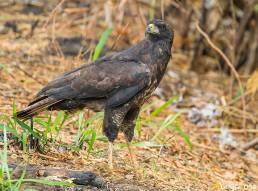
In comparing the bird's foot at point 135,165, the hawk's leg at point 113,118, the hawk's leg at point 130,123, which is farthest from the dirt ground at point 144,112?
the hawk's leg at point 113,118

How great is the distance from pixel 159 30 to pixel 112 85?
2.18 feet

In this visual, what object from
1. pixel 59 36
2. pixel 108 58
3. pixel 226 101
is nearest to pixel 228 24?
pixel 226 101

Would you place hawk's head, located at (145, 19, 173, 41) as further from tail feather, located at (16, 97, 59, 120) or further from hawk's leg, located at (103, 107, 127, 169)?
tail feather, located at (16, 97, 59, 120)

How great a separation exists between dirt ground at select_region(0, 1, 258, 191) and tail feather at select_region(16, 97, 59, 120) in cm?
20

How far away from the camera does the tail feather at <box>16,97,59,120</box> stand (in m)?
5.47

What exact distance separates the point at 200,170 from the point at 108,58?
1.68 metres

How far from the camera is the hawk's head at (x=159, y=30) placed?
19.0 feet

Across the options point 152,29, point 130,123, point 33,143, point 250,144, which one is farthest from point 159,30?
point 250,144

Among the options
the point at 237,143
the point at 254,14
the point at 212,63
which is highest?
the point at 254,14

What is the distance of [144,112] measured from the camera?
8.19 meters

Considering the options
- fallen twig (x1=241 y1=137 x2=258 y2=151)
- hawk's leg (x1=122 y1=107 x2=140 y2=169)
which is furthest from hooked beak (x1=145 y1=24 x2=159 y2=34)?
fallen twig (x1=241 y1=137 x2=258 y2=151)

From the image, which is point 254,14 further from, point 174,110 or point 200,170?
point 200,170

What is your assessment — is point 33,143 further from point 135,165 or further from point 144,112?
point 144,112

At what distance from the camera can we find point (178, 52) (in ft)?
35.2
